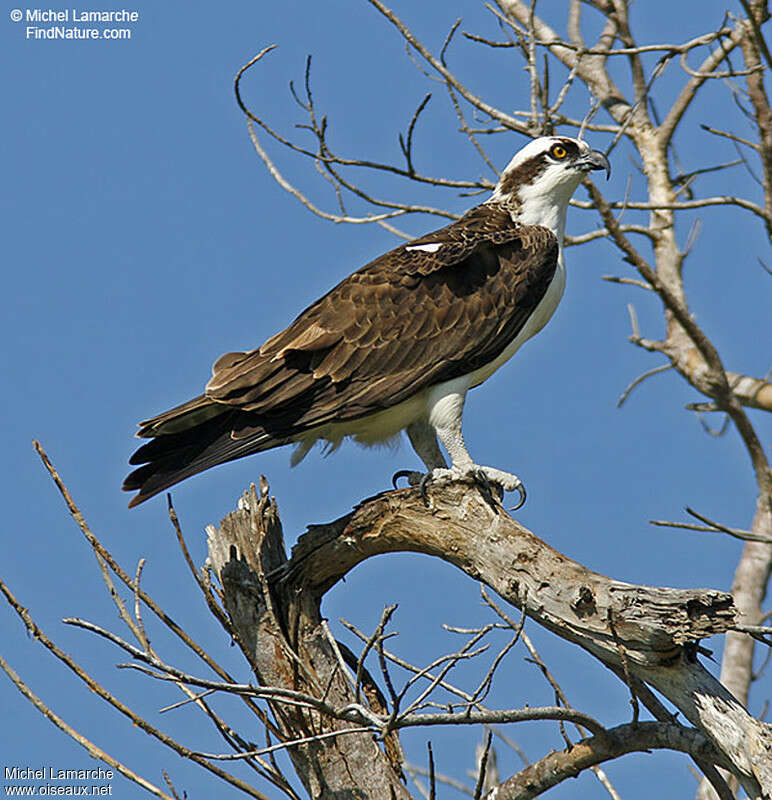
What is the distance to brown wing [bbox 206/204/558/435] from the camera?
5.97 meters

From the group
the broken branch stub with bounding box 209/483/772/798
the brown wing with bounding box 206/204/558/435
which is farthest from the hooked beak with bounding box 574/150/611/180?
the broken branch stub with bounding box 209/483/772/798

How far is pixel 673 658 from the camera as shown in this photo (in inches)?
179

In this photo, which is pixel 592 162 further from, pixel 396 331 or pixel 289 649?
pixel 289 649

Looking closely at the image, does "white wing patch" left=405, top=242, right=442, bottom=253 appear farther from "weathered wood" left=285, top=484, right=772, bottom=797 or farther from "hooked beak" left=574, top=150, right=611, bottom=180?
"weathered wood" left=285, top=484, right=772, bottom=797

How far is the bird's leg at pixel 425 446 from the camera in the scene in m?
6.33

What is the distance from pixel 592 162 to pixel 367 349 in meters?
1.66

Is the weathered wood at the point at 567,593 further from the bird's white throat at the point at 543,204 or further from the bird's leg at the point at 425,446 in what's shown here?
the bird's white throat at the point at 543,204

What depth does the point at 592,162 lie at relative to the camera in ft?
22.3

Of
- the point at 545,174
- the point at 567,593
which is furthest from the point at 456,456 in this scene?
the point at 545,174

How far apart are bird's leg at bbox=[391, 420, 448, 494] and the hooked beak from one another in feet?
5.21

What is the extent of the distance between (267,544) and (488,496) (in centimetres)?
102

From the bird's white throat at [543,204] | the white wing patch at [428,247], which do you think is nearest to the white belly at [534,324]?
the bird's white throat at [543,204]

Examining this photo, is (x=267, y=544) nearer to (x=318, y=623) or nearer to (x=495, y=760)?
(x=318, y=623)

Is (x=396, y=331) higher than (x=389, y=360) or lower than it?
higher
